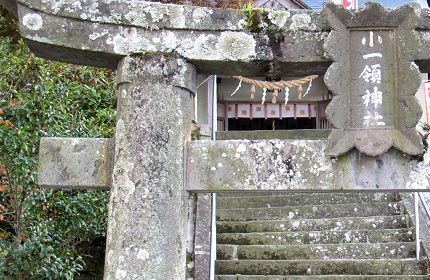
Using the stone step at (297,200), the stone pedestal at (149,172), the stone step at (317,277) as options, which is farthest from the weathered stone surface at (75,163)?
the stone step at (297,200)

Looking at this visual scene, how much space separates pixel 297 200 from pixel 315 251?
4.85ft

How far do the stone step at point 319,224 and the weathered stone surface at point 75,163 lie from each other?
4.00 metres

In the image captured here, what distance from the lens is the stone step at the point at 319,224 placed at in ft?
23.9

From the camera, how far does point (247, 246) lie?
680 centimetres

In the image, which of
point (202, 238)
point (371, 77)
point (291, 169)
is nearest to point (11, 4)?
point (291, 169)

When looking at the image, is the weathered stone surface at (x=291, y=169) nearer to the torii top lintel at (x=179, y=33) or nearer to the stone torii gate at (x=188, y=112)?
the stone torii gate at (x=188, y=112)

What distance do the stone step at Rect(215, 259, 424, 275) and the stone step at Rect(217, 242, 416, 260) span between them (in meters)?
0.20

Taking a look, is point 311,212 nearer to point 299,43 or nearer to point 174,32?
point 299,43

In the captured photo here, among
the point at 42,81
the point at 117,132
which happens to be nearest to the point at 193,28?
the point at 117,132

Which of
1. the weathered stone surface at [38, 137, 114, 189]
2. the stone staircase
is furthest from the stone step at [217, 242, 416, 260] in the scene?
the weathered stone surface at [38, 137, 114, 189]

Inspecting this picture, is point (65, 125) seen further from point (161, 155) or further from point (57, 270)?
point (161, 155)

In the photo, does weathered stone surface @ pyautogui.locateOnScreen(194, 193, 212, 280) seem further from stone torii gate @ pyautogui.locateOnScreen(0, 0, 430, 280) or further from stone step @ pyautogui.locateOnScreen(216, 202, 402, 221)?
stone torii gate @ pyautogui.locateOnScreen(0, 0, 430, 280)

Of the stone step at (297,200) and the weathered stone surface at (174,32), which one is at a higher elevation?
the weathered stone surface at (174,32)

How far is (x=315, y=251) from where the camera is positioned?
6742 millimetres
